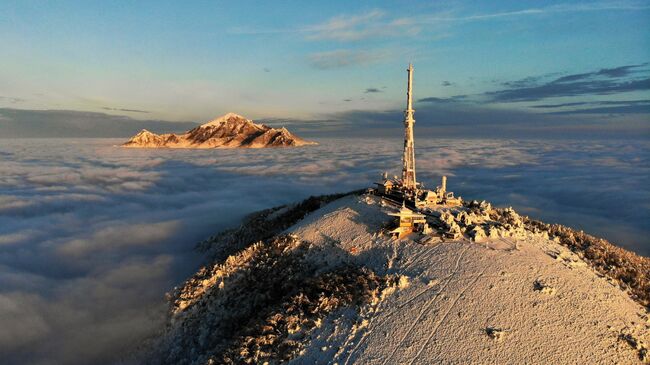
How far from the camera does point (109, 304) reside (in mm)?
35375

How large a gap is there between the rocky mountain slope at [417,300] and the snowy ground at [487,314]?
0.05 m

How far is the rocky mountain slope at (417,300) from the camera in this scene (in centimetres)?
1512

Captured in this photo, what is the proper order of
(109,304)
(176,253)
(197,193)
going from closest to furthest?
(109,304) → (176,253) → (197,193)

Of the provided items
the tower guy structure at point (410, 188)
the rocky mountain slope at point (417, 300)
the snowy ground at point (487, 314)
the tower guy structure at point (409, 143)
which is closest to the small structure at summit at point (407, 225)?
the rocky mountain slope at point (417, 300)

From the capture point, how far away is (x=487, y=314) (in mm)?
16266

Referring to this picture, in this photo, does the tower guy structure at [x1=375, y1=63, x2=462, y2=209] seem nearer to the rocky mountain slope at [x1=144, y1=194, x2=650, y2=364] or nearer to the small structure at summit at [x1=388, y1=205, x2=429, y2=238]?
the rocky mountain slope at [x1=144, y1=194, x2=650, y2=364]

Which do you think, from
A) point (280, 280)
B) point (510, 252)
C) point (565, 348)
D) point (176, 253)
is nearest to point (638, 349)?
point (565, 348)

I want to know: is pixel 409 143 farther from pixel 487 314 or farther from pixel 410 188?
pixel 487 314

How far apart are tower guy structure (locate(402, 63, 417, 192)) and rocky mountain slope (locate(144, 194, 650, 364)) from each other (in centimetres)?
460

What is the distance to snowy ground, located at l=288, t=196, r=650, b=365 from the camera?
580 inches

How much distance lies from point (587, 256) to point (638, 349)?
386 inches

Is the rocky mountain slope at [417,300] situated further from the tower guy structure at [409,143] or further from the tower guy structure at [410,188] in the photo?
the tower guy structure at [409,143]

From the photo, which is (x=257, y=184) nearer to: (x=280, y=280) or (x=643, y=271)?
(x=280, y=280)

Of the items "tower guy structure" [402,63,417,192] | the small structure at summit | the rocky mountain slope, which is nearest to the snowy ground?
the rocky mountain slope
